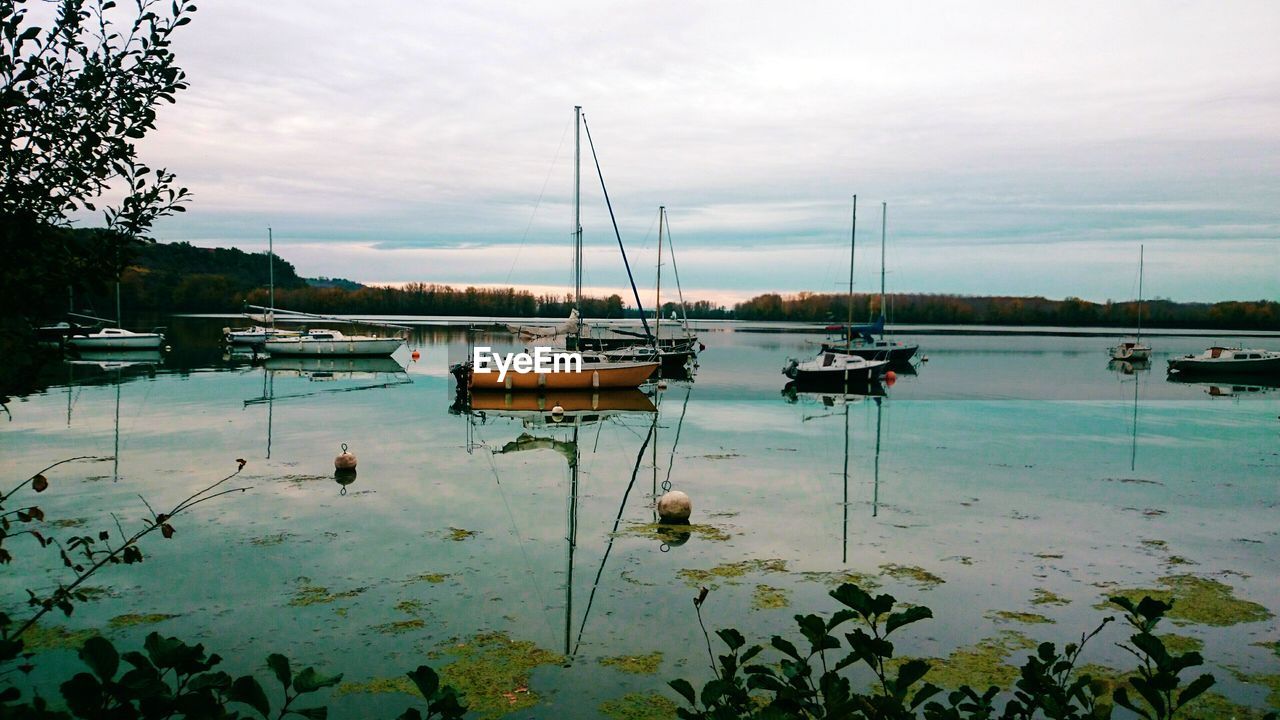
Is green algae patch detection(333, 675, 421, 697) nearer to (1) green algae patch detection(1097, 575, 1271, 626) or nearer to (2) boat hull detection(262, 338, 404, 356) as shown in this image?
(1) green algae patch detection(1097, 575, 1271, 626)

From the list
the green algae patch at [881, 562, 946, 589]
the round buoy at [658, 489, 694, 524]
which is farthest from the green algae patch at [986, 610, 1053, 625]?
the round buoy at [658, 489, 694, 524]

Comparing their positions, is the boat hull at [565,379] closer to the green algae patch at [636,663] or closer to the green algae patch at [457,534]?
the green algae patch at [457,534]

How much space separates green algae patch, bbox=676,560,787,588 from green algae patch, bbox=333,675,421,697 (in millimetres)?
4058

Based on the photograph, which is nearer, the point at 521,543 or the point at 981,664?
the point at 981,664

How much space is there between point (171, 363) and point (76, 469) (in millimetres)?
32325

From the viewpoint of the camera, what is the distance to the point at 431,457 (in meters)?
19.9

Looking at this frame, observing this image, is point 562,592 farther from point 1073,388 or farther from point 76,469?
point 1073,388

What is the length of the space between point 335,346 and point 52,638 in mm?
48047

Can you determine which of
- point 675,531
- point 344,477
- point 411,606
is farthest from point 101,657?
point 344,477

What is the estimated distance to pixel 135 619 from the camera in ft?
29.9

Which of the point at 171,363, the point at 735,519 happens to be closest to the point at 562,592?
the point at 735,519

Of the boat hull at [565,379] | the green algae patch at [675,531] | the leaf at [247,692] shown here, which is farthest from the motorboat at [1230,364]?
the leaf at [247,692]

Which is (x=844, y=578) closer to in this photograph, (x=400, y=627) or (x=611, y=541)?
(x=611, y=541)

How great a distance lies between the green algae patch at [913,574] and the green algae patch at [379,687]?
6287mm
